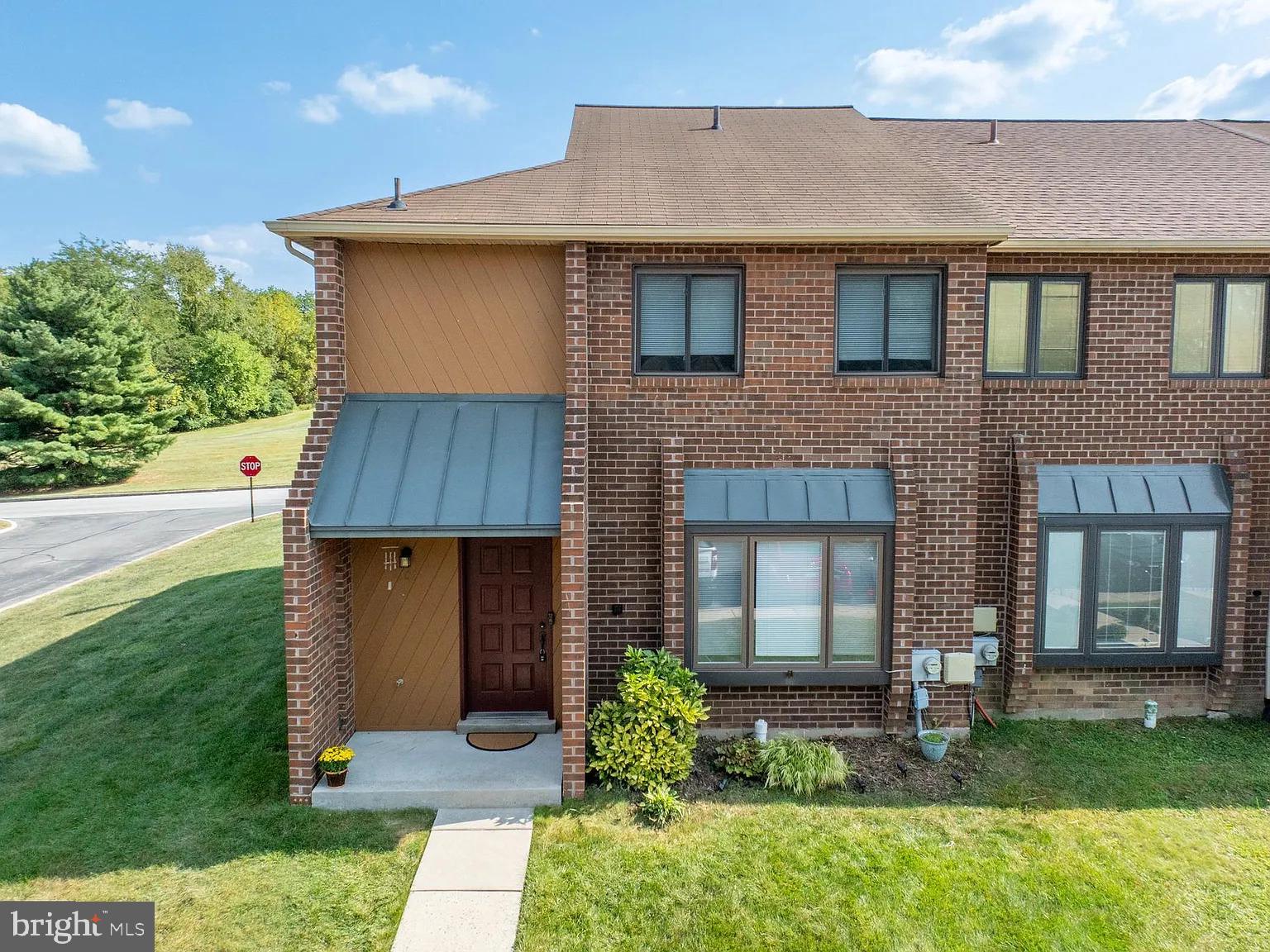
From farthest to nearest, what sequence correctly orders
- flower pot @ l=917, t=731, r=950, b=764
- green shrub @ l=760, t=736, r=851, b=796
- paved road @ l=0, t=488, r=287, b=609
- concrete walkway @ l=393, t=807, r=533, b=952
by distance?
paved road @ l=0, t=488, r=287, b=609 < flower pot @ l=917, t=731, r=950, b=764 < green shrub @ l=760, t=736, r=851, b=796 < concrete walkway @ l=393, t=807, r=533, b=952

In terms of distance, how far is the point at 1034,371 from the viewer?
25.4ft

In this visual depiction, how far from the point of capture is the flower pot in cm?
695

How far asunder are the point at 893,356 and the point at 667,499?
2.95 meters

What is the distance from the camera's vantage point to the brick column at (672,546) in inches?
277

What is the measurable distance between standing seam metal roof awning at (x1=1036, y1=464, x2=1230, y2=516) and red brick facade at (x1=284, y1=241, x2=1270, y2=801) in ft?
0.50

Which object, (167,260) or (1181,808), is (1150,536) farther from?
(167,260)

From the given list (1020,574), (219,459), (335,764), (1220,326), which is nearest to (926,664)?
(1020,574)

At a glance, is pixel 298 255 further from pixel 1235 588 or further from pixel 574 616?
pixel 1235 588

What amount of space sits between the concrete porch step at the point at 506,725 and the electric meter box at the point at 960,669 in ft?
14.3

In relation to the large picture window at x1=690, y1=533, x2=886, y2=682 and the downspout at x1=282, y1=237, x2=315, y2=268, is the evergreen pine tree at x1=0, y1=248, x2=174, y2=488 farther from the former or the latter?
the large picture window at x1=690, y1=533, x2=886, y2=682

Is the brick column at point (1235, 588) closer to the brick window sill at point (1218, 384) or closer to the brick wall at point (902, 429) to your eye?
the brick wall at point (902, 429)

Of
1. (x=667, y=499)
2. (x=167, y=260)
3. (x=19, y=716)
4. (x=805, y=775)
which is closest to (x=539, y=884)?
(x=805, y=775)

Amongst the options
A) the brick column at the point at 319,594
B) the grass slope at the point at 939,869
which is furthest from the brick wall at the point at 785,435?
the brick column at the point at 319,594

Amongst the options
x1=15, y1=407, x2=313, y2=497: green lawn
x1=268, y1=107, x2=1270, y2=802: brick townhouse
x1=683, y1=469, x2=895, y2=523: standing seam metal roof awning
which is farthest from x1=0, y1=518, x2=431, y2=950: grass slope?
x1=15, y1=407, x2=313, y2=497: green lawn
